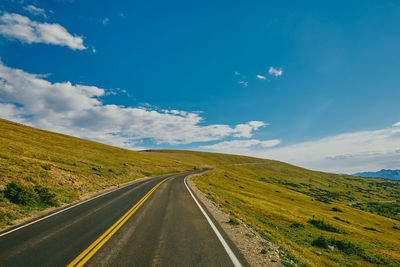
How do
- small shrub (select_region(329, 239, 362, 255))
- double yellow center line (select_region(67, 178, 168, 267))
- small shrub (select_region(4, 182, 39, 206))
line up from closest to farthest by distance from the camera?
double yellow center line (select_region(67, 178, 168, 267)) → small shrub (select_region(4, 182, 39, 206)) → small shrub (select_region(329, 239, 362, 255))

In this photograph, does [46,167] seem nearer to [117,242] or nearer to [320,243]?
[117,242]

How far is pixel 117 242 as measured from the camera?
6.86 metres

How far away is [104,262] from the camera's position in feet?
17.9

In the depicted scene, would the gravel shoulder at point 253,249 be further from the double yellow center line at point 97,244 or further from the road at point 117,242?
the double yellow center line at point 97,244

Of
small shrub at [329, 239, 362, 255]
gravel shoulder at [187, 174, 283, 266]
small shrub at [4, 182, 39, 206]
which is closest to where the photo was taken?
gravel shoulder at [187, 174, 283, 266]

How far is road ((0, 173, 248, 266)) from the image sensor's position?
561 cm

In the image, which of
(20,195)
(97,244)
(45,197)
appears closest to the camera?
(97,244)

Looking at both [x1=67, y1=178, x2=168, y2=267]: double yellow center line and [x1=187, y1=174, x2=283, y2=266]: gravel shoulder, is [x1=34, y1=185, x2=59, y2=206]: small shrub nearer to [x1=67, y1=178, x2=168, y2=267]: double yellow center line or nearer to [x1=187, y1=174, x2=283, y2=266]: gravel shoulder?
[x1=67, y1=178, x2=168, y2=267]: double yellow center line

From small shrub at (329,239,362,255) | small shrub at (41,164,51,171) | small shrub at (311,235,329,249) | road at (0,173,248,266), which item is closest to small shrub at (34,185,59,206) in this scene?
road at (0,173,248,266)

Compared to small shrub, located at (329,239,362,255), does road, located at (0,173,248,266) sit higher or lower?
higher

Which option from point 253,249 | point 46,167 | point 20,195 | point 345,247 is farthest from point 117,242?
point 46,167

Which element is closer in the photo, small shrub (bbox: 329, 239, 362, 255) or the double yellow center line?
the double yellow center line

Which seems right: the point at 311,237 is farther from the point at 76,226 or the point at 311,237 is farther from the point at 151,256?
the point at 76,226

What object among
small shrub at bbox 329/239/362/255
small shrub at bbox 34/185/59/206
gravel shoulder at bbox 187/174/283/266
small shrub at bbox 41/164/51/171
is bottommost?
small shrub at bbox 329/239/362/255
